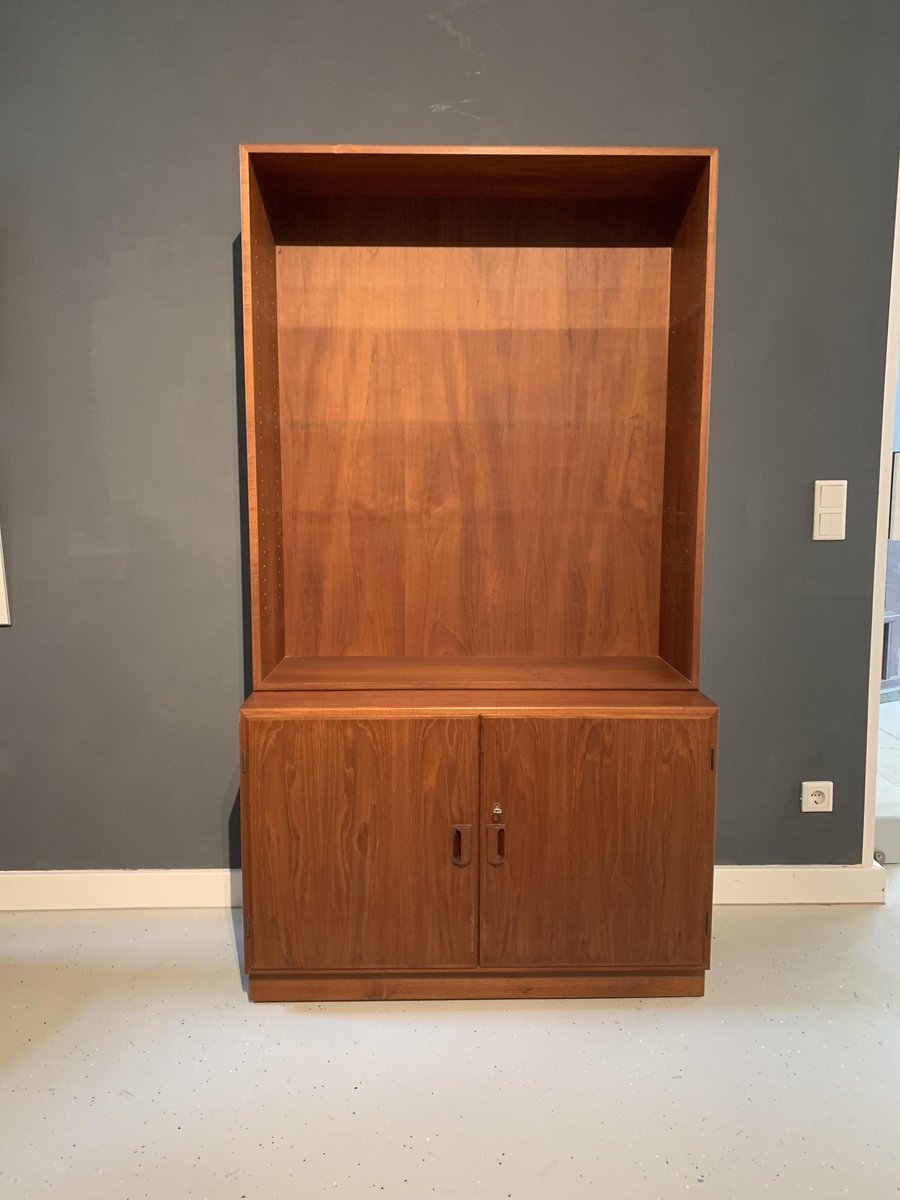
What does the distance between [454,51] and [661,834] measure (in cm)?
199

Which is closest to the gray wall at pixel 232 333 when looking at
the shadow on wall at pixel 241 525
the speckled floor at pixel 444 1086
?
the shadow on wall at pixel 241 525

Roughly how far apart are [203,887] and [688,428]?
182 cm

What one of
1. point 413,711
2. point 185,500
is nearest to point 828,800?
point 413,711

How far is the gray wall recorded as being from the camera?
6.69ft

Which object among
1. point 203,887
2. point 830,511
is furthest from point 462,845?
point 830,511

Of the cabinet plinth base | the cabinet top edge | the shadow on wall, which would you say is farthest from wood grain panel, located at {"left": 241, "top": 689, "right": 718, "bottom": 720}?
the cabinet top edge

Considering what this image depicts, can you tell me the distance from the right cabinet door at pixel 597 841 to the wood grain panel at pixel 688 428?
0.26m

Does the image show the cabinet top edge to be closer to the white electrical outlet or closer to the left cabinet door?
the left cabinet door

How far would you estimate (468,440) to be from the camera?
7.06 ft

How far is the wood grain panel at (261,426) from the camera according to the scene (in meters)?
1.79

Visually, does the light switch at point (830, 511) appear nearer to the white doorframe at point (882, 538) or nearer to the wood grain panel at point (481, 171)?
the white doorframe at point (882, 538)

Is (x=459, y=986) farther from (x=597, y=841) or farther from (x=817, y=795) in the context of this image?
(x=817, y=795)

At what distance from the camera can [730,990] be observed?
1931 millimetres

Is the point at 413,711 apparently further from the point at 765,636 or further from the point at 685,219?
the point at 685,219
